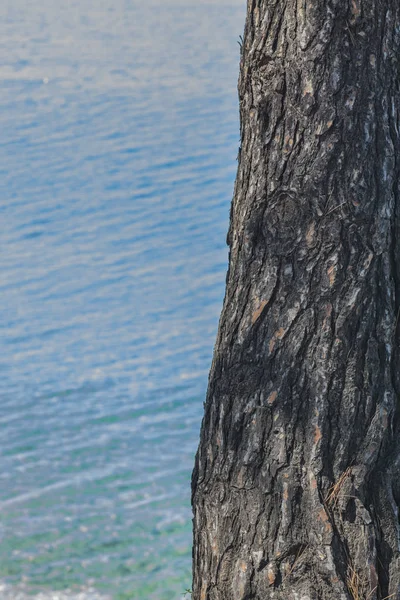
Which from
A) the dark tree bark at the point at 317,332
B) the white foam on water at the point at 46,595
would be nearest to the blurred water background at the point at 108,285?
the white foam on water at the point at 46,595

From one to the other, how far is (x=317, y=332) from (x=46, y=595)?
2.58 m

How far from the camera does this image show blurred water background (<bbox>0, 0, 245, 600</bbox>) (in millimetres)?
4664

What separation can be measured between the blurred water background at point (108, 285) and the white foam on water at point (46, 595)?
0.03ft

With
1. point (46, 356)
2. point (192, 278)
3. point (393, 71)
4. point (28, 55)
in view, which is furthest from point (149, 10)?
point (393, 71)

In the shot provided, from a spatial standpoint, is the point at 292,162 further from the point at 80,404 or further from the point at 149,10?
the point at 149,10

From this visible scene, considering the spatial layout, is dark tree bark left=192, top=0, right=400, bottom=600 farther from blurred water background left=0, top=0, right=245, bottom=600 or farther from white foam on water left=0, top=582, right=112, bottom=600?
blurred water background left=0, top=0, right=245, bottom=600

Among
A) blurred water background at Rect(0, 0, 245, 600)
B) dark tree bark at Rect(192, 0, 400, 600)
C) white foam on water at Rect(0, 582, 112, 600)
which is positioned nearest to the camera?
dark tree bark at Rect(192, 0, 400, 600)

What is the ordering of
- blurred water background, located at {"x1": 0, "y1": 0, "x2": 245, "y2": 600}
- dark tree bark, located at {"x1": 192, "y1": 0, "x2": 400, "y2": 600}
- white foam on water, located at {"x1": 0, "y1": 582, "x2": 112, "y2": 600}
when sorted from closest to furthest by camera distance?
dark tree bark, located at {"x1": 192, "y1": 0, "x2": 400, "y2": 600} → white foam on water, located at {"x1": 0, "y1": 582, "x2": 112, "y2": 600} → blurred water background, located at {"x1": 0, "y1": 0, "x2": 245, "y2": 600}

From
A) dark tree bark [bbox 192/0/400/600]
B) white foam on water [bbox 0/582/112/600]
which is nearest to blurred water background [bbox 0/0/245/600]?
white foam on water [bbox 0/582/112/600]

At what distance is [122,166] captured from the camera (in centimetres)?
1120

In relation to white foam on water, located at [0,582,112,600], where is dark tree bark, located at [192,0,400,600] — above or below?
above

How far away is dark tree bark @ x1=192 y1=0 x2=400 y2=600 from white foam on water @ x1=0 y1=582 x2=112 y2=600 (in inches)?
81.2

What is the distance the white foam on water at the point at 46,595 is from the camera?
4121mm

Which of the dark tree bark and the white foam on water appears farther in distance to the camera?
the white foam on water
